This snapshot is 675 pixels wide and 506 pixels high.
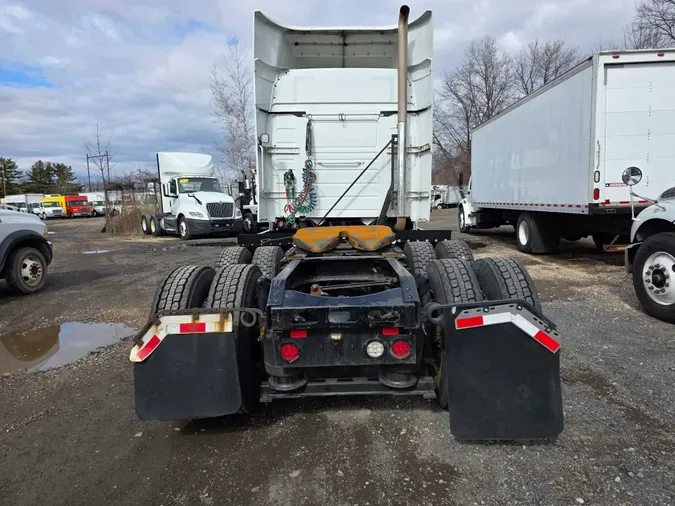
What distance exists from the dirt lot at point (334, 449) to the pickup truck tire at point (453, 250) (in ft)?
4.72

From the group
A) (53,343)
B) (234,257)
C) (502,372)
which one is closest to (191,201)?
(53,343)

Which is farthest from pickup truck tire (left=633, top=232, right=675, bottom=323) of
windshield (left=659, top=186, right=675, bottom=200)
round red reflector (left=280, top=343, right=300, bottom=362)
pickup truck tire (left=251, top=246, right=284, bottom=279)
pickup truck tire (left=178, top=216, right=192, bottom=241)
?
pickup truck tire (left=178, top=216, right=192, bottom=241)

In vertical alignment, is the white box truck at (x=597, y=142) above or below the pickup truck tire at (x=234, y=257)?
above

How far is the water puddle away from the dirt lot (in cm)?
14

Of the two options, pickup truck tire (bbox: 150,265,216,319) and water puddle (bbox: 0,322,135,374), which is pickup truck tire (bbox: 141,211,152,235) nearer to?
water puddle (bbox: 0,322,135,374)

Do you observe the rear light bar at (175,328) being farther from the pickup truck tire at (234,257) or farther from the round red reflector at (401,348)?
the pickup truck tire at (234,257)

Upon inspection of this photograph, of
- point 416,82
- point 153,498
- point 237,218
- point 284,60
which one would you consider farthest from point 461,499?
point 237,218

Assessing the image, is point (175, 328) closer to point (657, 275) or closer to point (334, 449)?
point (334, 449)

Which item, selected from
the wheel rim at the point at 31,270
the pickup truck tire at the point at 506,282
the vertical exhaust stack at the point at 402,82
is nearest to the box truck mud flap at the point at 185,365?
the pickup truck tire at the point at 506,282

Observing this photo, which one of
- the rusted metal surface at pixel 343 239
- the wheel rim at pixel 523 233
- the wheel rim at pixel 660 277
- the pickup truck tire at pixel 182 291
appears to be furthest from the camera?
the wheel rim at pixel 523 233

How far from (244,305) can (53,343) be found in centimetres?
352

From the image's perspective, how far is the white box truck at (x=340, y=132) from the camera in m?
6.10

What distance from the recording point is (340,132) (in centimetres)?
620

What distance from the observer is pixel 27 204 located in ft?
174
